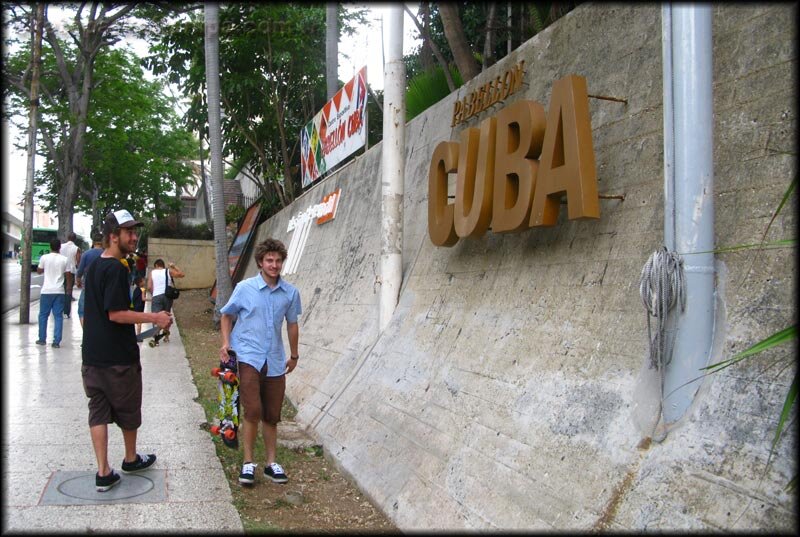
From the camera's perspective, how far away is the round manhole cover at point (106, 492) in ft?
15.1

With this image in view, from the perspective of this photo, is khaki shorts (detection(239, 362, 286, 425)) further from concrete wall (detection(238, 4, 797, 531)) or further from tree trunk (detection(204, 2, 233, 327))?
tree trunk (detection(204, 2, 233, 327))

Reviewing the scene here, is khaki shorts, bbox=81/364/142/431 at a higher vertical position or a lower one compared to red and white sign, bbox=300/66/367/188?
lower

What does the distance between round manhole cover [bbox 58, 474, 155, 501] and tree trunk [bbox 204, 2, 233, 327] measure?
9505 millimetres

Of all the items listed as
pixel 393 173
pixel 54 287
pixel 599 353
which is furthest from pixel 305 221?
pixel 599 353

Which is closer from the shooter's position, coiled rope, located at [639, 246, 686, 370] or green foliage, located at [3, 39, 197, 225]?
coiled rope, located at [639, 246, 686, 370]

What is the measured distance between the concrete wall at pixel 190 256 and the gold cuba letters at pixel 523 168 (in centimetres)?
1866

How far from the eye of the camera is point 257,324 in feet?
16.8

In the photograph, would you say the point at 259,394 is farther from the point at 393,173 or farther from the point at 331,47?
the point at 331,47

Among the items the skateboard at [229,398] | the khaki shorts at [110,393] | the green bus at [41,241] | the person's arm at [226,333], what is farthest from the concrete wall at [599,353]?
the green bus at [41,241]

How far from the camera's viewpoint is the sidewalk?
167 inches

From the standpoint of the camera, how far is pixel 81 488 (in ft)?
15.5

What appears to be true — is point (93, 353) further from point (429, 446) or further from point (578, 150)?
point (578, 150)

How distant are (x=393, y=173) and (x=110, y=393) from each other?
392 cm

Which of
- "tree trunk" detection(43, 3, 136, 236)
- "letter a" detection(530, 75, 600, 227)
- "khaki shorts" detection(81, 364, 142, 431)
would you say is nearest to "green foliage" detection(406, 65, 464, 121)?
"letter a" detection(530, 75, 600, 227)
